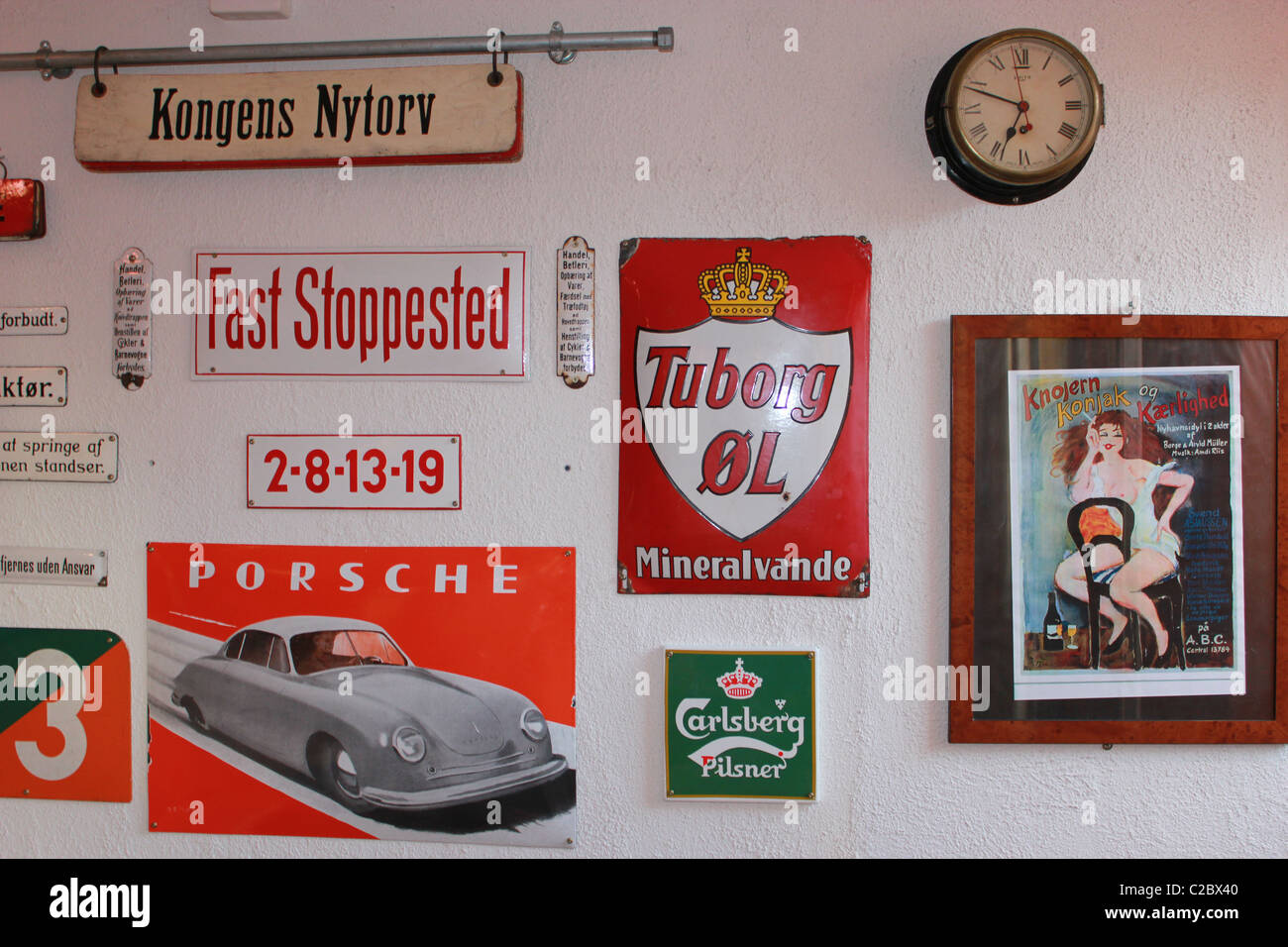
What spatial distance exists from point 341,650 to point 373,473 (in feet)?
1.36

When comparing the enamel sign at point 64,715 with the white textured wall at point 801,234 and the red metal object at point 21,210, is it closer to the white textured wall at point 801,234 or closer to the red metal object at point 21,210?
the white textured wall at point 801,234

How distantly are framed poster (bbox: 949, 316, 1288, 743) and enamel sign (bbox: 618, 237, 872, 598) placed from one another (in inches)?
9.6

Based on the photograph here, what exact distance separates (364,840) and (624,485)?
1.03 metres

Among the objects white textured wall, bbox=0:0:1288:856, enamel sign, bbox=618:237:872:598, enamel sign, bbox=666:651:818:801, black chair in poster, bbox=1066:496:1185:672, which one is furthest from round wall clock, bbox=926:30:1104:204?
enamel sign, bbox=666:651:818:801

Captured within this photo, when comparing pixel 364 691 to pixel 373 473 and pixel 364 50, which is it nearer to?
pixel 373 473

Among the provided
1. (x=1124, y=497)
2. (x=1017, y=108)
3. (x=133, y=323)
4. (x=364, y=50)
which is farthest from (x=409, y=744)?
(x=1017, y=108)

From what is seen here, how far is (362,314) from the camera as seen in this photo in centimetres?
180

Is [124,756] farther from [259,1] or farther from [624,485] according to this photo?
[259,1]

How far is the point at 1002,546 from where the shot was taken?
5.70 ft

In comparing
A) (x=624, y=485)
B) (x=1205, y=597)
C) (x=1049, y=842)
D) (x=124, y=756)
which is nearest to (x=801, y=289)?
(x=624, y=485)

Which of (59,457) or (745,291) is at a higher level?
(745,291)

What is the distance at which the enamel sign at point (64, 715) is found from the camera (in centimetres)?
184

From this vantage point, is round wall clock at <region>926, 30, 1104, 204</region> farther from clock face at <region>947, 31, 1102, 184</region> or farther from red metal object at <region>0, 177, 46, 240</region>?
red metal object at <region>0, 177, 46, 240</region>

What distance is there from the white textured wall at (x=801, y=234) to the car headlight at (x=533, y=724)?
0.31 feet
